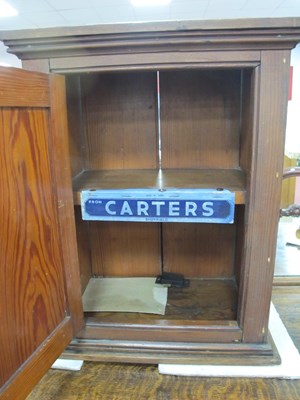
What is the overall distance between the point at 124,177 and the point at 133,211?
0.71ft

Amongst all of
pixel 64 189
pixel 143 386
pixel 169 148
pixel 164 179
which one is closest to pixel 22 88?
pixel 64 189

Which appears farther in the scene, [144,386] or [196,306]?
[196,306]

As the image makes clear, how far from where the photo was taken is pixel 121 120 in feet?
3.37

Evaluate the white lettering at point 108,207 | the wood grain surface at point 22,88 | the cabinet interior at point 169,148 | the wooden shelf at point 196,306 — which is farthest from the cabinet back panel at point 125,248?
the wood grain surface at point 22,88

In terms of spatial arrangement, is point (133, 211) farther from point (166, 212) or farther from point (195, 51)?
point (195, 51)

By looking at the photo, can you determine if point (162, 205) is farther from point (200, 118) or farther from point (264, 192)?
point (200, 118)

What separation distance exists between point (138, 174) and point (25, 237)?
0.46m

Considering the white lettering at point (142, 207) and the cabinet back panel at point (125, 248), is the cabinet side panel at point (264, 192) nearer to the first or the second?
the white lettering at point (142, 207)

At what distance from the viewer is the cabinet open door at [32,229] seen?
56cm

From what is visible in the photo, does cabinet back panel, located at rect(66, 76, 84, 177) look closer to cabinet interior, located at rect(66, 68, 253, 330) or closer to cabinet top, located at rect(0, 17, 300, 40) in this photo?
cabinet interior, located at rect(66, 68, 253, 330)

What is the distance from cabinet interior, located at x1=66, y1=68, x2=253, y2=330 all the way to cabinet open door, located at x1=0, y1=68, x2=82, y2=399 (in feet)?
0.70

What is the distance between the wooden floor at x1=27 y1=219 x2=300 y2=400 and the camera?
71cm

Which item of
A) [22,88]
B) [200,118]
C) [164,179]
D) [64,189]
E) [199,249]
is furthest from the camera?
[199,249]

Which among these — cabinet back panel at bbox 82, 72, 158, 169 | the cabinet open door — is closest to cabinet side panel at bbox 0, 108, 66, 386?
the cabinet open door
